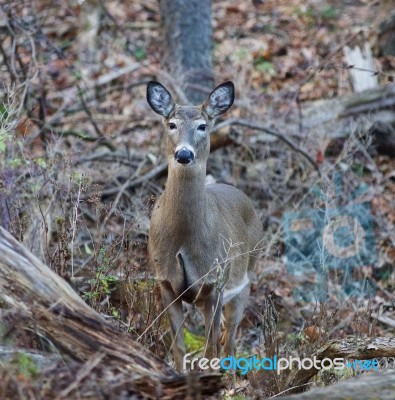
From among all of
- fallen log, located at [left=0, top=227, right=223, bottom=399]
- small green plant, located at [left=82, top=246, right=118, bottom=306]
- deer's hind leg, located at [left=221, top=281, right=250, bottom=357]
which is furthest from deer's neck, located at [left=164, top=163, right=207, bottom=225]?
fallen log, located at [left=0, top=227, right=223, bottom=399]

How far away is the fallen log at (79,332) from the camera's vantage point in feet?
12.0

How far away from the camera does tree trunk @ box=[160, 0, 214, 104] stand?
10.2 meters

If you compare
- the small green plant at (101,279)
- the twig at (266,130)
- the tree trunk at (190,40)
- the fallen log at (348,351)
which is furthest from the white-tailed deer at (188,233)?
the tree trunk at (190,40)

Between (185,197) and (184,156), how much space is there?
349 millimetres

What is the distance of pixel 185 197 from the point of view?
18.9 feet

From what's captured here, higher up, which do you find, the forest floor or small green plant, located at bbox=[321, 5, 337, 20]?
small green plant, located at bbox=[321, 5, 337, 20]

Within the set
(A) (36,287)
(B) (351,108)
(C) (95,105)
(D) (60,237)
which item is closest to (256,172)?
(B) (351,108)

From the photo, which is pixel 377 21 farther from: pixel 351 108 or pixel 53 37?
pixel 53 37

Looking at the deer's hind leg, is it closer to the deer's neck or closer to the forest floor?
the forest floor

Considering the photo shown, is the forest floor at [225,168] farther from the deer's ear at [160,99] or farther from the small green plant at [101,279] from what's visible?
the deer's ear at [160,99]

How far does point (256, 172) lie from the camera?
987 cm

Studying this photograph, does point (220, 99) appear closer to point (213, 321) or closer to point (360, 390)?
point (213, 321)

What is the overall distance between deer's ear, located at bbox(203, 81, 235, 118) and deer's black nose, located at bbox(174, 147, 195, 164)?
78 centimetres

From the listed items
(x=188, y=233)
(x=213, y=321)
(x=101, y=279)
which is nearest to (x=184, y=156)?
(x=188, y=233)
